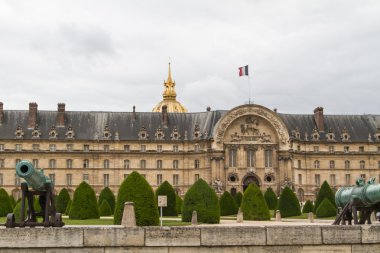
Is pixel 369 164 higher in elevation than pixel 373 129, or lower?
lower

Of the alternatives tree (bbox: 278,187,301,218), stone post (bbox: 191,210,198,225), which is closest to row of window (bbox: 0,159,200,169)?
tree (bbox: 278,187,301,218)

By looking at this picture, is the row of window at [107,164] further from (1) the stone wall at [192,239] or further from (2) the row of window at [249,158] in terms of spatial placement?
(1) the stone wall at [192,239]

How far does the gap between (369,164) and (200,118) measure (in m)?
23.0

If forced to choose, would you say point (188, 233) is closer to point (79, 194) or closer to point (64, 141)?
point (79, 194)

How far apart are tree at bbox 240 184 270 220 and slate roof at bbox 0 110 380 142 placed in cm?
2949

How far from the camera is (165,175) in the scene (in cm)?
7056

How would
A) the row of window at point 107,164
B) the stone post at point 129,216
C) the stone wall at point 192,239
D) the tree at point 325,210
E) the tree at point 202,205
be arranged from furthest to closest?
1. the row of window at point 107,164
2. the tree at point 325,210
3. the tree at point 202,205
4. the stone post at point 129,216
5. the stone wall at point 192,239

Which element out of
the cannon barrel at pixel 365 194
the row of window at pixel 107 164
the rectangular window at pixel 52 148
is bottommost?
the cannon barrel at pixel 365 194

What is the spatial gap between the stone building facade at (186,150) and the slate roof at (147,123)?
0.13 metres

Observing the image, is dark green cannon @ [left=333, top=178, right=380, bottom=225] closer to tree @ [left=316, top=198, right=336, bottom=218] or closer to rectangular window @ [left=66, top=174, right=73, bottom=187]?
tree @ [left=316, top=198, right=336, bottom=218]

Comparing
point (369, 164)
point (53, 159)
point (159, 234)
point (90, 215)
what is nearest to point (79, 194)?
point (90, 215)

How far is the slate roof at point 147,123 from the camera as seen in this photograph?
70312 millimetres

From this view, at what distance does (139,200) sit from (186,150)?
147 feet

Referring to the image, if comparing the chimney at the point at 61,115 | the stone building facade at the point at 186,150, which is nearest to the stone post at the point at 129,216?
the stone building facade at the point at 186,150
